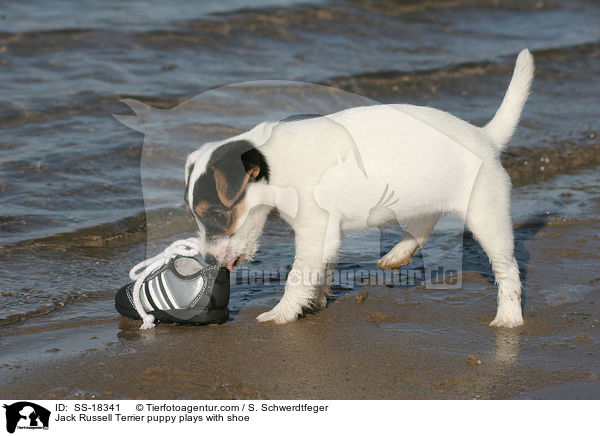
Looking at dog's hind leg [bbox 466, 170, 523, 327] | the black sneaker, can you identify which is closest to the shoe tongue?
the black sneaker

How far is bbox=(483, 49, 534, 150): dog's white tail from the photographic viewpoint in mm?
5027

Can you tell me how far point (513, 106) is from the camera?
506 cm

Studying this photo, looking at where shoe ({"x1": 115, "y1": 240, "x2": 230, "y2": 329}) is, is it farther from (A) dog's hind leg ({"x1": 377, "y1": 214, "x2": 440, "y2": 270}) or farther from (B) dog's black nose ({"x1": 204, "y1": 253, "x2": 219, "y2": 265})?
(A) dog's hind leg ({"x1": 377, "y1": 214, "x2": 440, "y2": 270})

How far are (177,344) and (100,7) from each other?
37.2 ft

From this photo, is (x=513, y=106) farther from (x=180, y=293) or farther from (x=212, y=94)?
(x=212, y=94)

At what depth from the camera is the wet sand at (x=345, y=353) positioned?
3.85 m

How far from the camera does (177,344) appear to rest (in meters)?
4.39

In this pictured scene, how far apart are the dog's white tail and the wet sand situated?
1.16 m

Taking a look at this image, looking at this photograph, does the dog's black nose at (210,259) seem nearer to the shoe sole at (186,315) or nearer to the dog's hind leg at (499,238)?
the shoe sole at (186,315)
